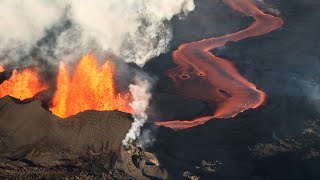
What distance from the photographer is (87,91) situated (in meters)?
35.2

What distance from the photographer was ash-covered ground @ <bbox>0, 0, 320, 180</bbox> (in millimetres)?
25969

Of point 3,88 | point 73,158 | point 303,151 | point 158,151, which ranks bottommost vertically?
point 303,151

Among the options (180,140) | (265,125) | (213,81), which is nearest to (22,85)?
(180,140)

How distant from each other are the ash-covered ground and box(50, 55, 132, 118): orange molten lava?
348 centimetres

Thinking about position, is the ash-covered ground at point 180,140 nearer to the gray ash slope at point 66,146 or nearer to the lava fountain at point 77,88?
the gray ash slope at point 66,146

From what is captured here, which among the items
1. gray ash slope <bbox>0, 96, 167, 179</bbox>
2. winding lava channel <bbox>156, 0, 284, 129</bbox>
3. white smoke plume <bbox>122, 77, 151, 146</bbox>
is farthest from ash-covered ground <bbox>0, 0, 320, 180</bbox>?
winding lava channel <bbox>156, 0, 284, 129</bbox>

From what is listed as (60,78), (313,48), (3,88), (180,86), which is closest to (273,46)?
(313,48)

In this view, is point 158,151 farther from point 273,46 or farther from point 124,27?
point 273,46

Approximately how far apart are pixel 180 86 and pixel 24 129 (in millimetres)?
18463

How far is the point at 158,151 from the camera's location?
2975 centimetres

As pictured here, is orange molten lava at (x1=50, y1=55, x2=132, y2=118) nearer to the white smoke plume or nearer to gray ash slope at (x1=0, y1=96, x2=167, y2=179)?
the white smoke plume

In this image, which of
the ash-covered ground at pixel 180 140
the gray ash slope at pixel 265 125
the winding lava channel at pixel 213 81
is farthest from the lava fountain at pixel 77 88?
the gray ash slope at pixel 265 125

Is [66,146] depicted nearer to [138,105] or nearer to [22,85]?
[22,85]

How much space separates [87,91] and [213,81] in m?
14.4
